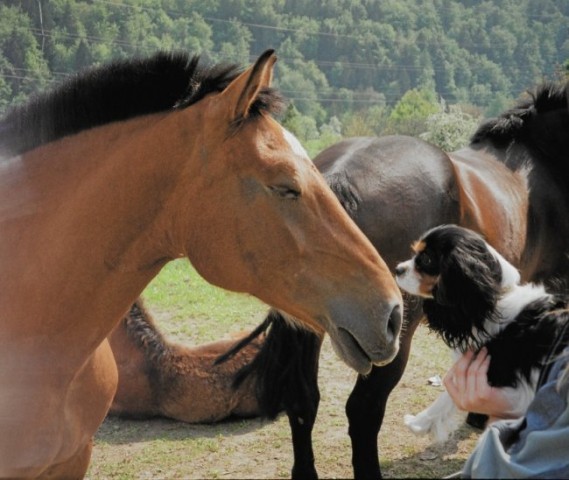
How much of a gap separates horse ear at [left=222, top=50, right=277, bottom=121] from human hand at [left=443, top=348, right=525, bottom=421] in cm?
109

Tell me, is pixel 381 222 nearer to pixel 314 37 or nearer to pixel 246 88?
pixel 246 88

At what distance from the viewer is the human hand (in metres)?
2.15

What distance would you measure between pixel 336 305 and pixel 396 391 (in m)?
3.40

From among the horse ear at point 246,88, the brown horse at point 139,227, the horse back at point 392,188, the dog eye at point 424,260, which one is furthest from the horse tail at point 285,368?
the horse ear at point 246,88

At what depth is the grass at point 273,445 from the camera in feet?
13.3

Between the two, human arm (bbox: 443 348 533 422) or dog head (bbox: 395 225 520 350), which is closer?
human arm (bbox: 443 348 533 422)

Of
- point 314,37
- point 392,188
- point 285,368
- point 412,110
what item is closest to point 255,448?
point 285,368

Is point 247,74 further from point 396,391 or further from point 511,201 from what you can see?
point 396,391

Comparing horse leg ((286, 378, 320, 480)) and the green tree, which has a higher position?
horse leg ((286, 378, 320, 480))

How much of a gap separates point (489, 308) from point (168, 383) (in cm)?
291

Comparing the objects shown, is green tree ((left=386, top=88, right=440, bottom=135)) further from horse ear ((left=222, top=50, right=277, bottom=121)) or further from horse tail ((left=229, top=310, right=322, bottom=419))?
horse ear ((left=222, top=50, right=277, bottom=121))

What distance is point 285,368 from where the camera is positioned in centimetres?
381

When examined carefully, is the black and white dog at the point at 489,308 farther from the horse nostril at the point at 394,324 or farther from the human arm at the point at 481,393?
the horse nostril at the point at 394,324

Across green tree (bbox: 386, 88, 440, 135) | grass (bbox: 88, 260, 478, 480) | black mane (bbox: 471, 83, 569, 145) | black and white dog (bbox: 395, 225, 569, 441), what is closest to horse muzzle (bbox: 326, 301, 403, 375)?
black and white dog (bbox: 395, 225, 569, 441)
